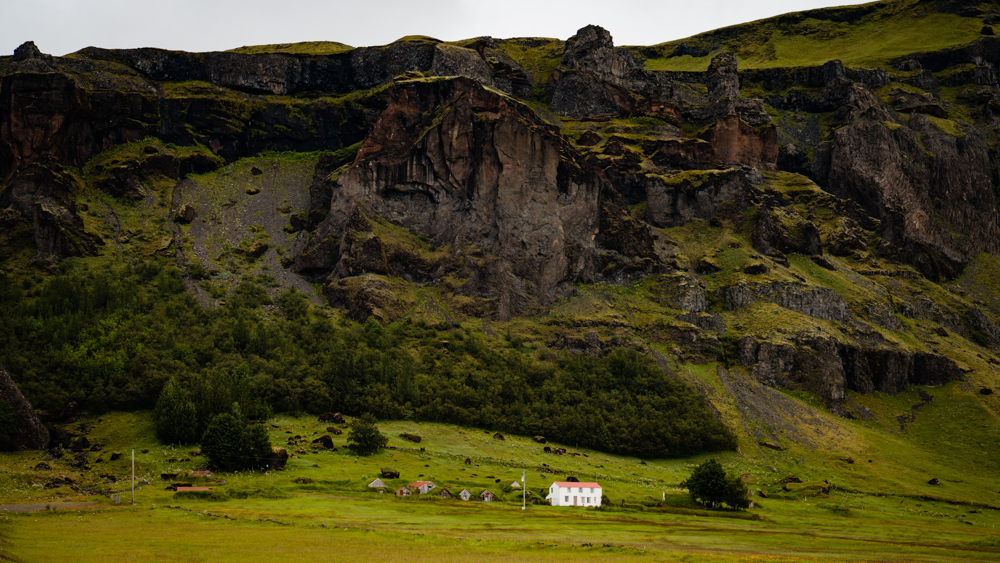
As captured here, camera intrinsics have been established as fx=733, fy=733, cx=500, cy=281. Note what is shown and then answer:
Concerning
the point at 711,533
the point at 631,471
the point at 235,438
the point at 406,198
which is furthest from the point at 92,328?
the point at 711,533

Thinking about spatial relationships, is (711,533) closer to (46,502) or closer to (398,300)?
(46,502)

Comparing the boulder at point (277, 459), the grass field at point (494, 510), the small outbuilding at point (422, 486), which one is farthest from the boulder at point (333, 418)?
the small outbuilding at point (422, 486)

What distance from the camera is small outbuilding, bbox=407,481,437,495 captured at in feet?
303

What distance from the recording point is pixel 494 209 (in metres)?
191

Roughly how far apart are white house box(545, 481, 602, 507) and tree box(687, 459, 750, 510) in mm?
14546

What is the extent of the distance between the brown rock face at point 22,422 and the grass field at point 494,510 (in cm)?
349

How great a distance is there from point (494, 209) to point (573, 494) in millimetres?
107715

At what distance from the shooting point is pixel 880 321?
574ft

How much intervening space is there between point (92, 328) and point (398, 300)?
6420cm

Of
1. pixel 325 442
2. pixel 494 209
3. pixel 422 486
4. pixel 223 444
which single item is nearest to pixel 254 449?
pixel 223 444

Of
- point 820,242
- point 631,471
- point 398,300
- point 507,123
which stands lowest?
point 631,471

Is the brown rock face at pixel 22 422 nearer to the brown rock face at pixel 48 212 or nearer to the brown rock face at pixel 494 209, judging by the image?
the brown rock face at pixel 48 212

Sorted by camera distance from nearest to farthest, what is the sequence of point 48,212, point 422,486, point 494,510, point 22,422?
1. point 494,510
2. point 422,486
3. point 22,422
4. point 48,212

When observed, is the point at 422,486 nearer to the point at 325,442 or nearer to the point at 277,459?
the point at 277,459
